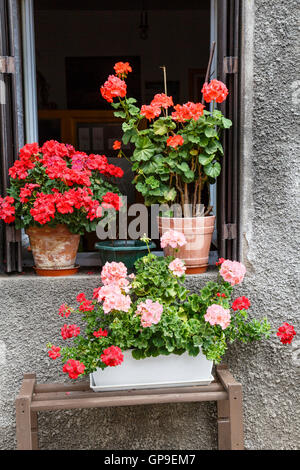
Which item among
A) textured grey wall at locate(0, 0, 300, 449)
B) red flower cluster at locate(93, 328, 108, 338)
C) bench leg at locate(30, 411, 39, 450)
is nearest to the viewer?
red flower cluster at locate(93, 328, 108, 338)

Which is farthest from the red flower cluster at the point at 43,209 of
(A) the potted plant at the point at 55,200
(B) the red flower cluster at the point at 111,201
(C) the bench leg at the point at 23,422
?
(C) the bench leg at the point at 23,422

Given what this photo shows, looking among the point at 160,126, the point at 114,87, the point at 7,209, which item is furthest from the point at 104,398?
the point at 114,87

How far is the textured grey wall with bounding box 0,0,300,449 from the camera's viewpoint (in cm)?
234

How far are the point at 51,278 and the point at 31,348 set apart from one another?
337mm

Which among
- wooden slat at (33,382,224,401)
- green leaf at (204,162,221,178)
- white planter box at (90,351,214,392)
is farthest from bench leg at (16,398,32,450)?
green leaf at (204,162,221,178)

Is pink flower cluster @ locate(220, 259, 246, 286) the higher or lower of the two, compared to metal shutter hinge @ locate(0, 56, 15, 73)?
lower

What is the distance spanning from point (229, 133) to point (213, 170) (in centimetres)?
23

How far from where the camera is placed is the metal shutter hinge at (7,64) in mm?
2289

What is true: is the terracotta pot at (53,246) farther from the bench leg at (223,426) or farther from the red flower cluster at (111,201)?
the bench leg at (223,426)

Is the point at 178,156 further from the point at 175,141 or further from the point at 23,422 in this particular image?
the point at 23,422

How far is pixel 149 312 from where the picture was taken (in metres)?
1.92

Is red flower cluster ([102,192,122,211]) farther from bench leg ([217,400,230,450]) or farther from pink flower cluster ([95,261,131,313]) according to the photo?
bench leg ([217,400,230,450])

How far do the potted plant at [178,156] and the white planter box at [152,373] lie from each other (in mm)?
487

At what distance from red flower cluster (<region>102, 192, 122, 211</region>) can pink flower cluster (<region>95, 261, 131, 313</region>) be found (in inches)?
14.9
